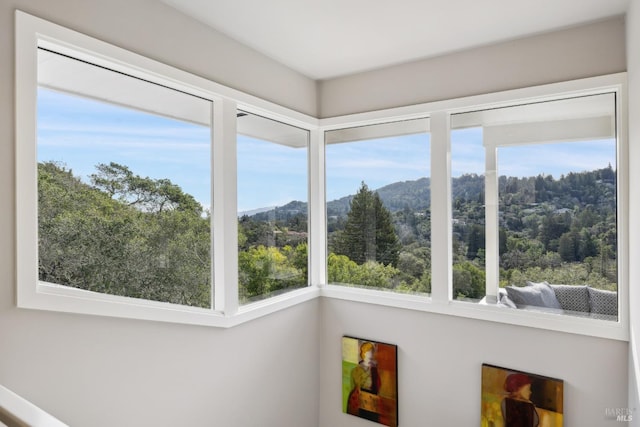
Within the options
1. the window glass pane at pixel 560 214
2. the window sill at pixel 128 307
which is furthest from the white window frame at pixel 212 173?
the window glass pane at pixel 560 214

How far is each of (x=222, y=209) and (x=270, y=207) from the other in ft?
1.73

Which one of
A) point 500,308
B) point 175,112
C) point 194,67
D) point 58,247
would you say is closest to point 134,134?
point 175,112

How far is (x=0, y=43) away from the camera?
137 centimetres

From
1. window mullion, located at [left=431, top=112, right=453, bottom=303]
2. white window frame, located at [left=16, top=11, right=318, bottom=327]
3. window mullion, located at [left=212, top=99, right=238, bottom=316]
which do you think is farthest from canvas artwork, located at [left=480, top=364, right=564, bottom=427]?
window mullion, located at [left=212, top=99, right=238, bottom=316]

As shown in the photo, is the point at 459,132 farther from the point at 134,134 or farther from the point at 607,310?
the point at 134,134

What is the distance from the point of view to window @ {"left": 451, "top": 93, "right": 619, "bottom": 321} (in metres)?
2.18

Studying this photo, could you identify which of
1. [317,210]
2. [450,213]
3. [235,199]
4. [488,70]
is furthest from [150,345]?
[488,70]

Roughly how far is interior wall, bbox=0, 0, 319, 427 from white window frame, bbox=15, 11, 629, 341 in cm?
4

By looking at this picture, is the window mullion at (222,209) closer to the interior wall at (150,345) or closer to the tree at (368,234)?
the interior wall at (150,345)

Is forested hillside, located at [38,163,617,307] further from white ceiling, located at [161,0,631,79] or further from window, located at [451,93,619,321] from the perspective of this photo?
white ceiling, located at [161,0,631,79]

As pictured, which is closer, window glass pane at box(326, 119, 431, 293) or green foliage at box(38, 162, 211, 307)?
green foliage at box(38, 162, 211, 307)

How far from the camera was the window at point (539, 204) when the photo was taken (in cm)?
218

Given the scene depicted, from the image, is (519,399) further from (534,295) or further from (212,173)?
(212,173)

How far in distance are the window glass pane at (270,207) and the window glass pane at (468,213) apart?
1.14 meters
